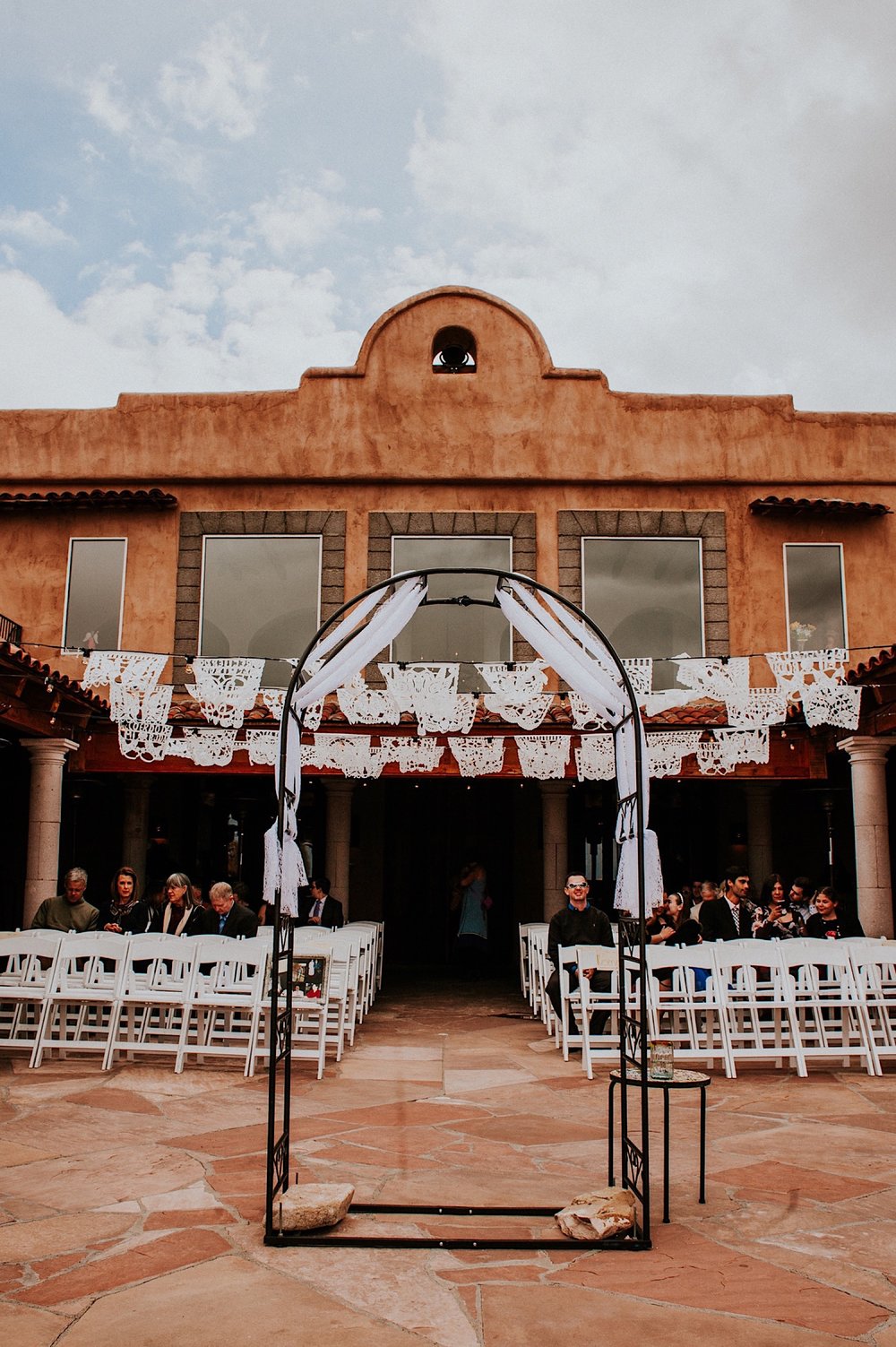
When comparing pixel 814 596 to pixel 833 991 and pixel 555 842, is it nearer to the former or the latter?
pixel 555 842

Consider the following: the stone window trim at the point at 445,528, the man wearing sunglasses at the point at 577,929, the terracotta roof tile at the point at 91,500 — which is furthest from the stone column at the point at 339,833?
the man wearing sunglasses at the point at 577,929

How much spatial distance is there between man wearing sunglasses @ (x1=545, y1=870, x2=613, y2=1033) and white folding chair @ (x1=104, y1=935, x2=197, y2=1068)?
3000mm

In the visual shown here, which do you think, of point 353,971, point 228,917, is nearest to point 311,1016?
point 353,971

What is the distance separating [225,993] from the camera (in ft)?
29.4

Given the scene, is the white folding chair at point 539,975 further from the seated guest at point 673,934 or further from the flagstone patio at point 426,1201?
the flagstone patio at point 426,1201

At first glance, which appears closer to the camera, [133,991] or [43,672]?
[133,991]

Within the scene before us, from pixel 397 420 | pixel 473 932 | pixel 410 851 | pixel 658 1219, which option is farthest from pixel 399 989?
pixel 658 1219

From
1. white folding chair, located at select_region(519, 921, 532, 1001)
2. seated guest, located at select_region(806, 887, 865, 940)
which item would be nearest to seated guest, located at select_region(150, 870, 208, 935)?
white folding chair, located at select_region(519, 921, 532, 1001)

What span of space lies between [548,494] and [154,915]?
7573mm

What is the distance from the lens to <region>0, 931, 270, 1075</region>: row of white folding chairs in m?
8.09

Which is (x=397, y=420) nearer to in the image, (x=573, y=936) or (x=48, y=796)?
(x=48, y=796)

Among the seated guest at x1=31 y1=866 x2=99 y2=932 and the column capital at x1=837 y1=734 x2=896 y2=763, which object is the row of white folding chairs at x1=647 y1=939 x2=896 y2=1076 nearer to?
the column capital at x1=837 y1=734 x2=896 y2=763

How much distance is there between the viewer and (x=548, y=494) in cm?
1486

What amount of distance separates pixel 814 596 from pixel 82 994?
10.5 meters
